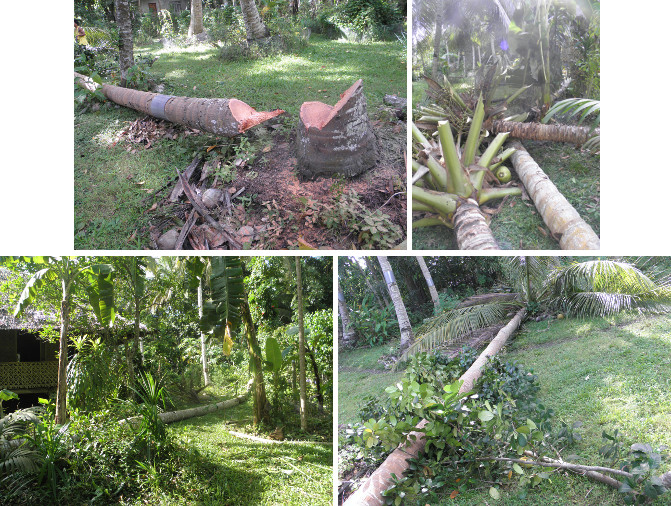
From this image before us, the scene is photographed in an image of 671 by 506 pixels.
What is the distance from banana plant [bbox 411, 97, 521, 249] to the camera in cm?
257

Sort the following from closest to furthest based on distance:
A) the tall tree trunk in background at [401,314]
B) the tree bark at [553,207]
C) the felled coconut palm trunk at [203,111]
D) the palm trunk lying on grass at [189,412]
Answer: the tree bark at [553,207]
the felled coconut palm trunk at [203,111]
the tall tree trunk in background at [401,314]
the palm trunk lying on grass at [189,412]

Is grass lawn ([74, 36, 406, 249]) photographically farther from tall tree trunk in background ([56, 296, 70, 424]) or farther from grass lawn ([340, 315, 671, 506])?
grass lawn ([340, 315, 671, 506])

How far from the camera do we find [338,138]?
261 cm

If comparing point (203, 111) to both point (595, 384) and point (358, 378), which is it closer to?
point (358, 378)

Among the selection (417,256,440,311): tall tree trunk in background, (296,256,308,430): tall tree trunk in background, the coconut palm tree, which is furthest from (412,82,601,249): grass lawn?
(296,256,308,430): tall tree trunk in background

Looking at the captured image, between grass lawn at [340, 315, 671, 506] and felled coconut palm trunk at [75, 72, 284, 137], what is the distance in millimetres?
1532

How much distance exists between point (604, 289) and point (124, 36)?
298cm

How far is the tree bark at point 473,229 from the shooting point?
2.56 metres

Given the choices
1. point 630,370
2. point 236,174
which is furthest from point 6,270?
point 630,370

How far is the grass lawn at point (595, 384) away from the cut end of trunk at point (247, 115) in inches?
Answer: 59.5

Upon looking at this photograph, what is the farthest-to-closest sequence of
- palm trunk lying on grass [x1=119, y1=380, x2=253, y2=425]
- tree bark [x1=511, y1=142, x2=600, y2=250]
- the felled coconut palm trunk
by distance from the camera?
palm trunk lying on grass [x1=119, y1=380, x2=253, y2=425], the felled coconut palm trunk, tree bark [x1=511, y1=142, x2=600, y2=250]

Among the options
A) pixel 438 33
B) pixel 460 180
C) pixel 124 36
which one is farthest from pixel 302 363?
pixel 124 36

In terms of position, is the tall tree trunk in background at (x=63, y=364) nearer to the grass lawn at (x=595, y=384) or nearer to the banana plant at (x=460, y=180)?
the grass lawn at (x=595, y=384)

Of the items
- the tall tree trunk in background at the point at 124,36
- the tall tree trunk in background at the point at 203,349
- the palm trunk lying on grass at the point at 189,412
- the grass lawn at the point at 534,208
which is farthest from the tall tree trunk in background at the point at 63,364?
the grass lawn at the point at 534,208
